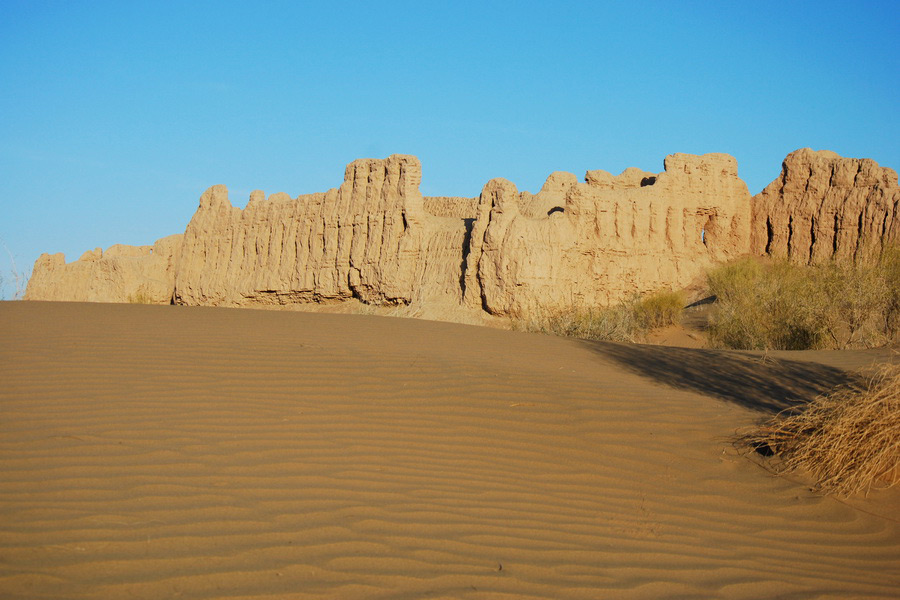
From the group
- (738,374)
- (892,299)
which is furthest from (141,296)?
(738,374)

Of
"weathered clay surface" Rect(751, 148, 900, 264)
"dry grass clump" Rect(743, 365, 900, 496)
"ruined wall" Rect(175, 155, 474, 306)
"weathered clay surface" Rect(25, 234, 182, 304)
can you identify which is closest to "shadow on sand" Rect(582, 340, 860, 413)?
"dry grass clump" Rect(743, 365, 900, 496)

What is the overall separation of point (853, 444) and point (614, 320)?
42.5 ft

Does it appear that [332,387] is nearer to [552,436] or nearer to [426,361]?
[426,361]

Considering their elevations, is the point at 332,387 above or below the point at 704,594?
above

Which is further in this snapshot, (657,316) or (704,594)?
(657,316)

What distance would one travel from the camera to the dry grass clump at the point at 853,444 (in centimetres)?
508

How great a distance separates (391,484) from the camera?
4.67m

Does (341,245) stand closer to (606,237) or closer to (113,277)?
(606,237)

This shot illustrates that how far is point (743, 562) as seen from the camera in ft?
13.3

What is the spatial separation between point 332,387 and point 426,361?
130cm

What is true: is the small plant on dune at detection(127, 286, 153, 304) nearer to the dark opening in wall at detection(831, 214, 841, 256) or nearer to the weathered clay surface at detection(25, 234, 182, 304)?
the weathered clay surface at detection(25, 234, 182, 304)

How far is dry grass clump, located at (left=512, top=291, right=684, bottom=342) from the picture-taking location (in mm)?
15773

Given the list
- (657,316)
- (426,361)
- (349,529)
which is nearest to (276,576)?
(349,529)

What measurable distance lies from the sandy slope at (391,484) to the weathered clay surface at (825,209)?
17.6m
